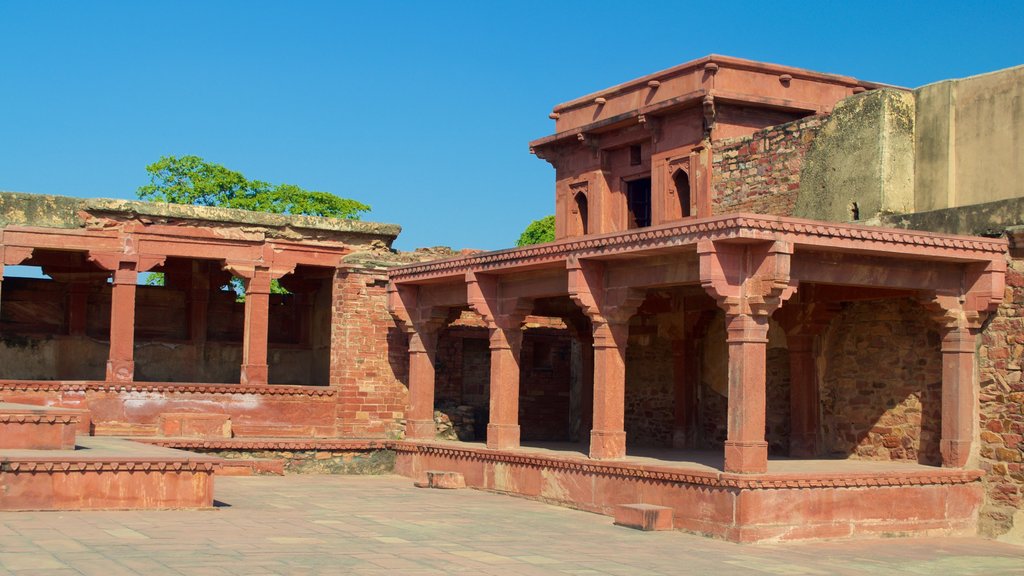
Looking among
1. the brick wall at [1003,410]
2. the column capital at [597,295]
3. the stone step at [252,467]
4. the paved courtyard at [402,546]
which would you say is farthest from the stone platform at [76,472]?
the brick wall at [1003,410]

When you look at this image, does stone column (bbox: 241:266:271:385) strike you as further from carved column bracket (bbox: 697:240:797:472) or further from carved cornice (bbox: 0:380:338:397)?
carved column bracket (bbox: 697:240:797:472)

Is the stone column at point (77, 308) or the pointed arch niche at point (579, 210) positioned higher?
the pointed arch niche at point (579, 210)

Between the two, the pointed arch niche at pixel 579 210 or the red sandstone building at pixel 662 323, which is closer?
the red sandstone building at pixel 662 323

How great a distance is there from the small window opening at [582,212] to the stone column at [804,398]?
350 inches

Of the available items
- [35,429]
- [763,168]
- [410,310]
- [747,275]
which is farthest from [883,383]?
[35,429]

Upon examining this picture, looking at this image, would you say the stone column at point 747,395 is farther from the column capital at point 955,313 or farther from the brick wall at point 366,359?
the brick wall at point 366,359

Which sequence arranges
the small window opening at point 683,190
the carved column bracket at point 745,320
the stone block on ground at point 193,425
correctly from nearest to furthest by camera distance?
the carved column bracket at point 745,320
the stone block on ground at point 193,425
the small window opening at point 683,190

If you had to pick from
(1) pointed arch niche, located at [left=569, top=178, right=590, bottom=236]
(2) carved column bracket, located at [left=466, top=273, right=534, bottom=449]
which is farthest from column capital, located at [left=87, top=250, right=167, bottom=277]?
(1) pointed arch niche, located at [left=569, top=178, right=590, bottom=236]

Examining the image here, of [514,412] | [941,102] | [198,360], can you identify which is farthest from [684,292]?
[198,360]

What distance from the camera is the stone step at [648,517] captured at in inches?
499

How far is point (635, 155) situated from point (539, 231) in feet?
71.2

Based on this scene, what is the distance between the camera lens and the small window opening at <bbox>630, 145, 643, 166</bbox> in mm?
23031

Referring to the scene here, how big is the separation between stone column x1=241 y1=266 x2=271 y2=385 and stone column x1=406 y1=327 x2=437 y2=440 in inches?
105

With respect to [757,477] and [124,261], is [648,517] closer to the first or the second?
[757,477]
